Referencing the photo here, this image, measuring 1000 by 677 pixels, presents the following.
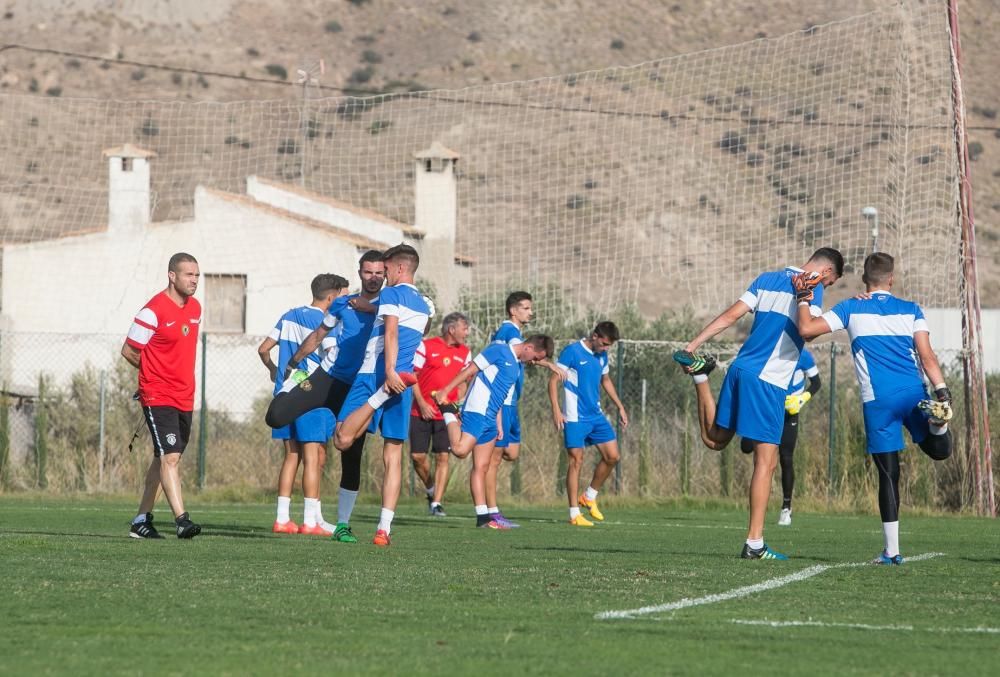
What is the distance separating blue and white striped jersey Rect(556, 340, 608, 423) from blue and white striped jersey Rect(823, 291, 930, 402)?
5867mm

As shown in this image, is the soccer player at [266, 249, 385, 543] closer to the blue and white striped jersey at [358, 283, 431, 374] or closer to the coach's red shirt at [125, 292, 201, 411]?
the blue and white striped jersey at [358, 283, 431, 374]

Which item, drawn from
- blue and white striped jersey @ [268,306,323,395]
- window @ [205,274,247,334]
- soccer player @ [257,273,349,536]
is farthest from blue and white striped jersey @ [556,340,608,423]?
window @ [205,274,247,334]

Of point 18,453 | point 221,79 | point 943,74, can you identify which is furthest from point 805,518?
point 221,79

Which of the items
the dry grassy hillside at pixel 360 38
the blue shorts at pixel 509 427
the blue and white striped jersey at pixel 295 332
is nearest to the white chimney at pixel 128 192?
the blue shorts at pixel 509 427

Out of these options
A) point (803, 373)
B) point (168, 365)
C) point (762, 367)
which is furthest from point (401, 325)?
point (803, 373)

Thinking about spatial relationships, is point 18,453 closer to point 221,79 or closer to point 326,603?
point 326,603

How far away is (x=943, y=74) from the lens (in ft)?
67.8

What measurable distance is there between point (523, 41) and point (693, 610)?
7433cm

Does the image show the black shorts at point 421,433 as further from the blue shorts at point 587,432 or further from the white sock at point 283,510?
the white sock at point 283,510

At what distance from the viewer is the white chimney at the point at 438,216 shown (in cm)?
3111

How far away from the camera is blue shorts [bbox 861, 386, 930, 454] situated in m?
10.1

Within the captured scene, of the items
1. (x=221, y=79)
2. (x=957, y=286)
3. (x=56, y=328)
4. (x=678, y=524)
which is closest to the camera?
(x=678, y=524)

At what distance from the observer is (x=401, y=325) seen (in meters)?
11.2

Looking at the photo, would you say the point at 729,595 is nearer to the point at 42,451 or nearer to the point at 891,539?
the point at 891,539
